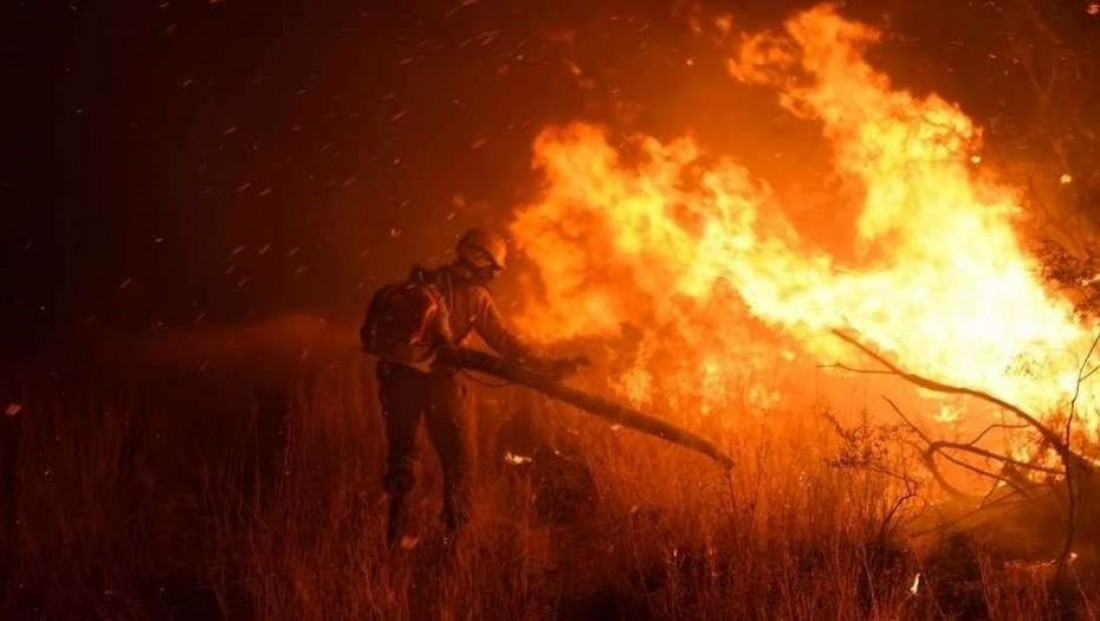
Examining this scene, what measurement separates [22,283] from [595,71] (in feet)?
35.7

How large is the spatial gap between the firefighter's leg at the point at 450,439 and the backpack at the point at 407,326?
7.5 inches

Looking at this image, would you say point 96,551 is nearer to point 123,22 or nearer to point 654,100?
point 654,100

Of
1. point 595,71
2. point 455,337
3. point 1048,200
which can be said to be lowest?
point 455,337

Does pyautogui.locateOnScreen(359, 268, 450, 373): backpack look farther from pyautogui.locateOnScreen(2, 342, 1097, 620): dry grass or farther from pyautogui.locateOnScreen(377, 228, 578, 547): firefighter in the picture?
pyautogui.locateOnScreen(2, 342, 1097, 620): dry grass

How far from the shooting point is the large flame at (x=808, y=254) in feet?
20.2

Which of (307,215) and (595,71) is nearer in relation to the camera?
(595,71)

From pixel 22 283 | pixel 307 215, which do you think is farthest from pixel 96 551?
pixel 22 283

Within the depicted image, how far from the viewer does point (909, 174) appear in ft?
22.4

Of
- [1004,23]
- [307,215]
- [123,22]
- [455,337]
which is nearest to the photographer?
[455,337]

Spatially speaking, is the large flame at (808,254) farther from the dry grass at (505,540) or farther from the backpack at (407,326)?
the backpack at (407,326)

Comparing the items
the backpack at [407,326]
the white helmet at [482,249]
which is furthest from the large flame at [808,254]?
the backpack at [407,326]

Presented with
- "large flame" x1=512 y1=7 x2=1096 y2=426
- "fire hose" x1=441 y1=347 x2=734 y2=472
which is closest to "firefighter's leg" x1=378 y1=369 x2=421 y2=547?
"fire hose" x1=441 y1=347 x2=734 y2=472

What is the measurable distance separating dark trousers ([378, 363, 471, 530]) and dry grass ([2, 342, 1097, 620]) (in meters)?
0.17

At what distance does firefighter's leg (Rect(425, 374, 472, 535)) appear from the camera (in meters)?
5.32
